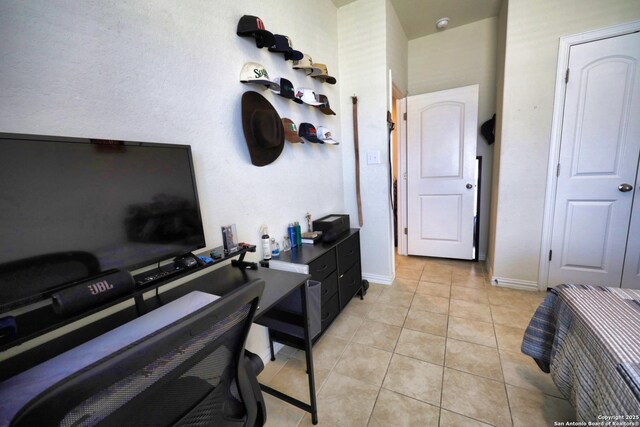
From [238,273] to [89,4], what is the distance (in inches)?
46.9

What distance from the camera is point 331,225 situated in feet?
6.91

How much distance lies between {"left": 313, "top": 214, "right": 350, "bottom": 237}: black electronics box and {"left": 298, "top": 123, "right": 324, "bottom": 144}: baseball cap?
0.67 m

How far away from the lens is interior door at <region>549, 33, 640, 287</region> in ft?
6.67

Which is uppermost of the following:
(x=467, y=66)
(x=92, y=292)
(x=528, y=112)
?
(x=467, y=66)

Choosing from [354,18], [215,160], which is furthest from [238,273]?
[354,18]

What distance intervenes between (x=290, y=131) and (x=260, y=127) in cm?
34

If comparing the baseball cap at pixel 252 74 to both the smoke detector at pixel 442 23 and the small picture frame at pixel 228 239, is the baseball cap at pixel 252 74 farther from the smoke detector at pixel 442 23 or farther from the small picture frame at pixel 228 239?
the smoke detector at pixel 442 23

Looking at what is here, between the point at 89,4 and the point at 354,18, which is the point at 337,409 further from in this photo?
the point at 354,18

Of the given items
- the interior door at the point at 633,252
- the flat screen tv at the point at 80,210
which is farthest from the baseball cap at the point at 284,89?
the interior door at the point at 633,252

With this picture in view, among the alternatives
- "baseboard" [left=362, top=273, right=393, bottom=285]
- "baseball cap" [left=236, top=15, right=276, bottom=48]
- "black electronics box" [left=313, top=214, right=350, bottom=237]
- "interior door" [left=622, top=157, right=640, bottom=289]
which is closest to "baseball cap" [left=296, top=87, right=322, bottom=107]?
"baseball cap" [left=236, top=15, right=276, bottom=48]

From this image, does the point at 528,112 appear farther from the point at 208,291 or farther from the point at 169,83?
the point at 208,291

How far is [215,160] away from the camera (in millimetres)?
1384

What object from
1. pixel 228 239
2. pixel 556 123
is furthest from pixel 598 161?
pixel 228 239

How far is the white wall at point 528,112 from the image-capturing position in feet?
6.77
